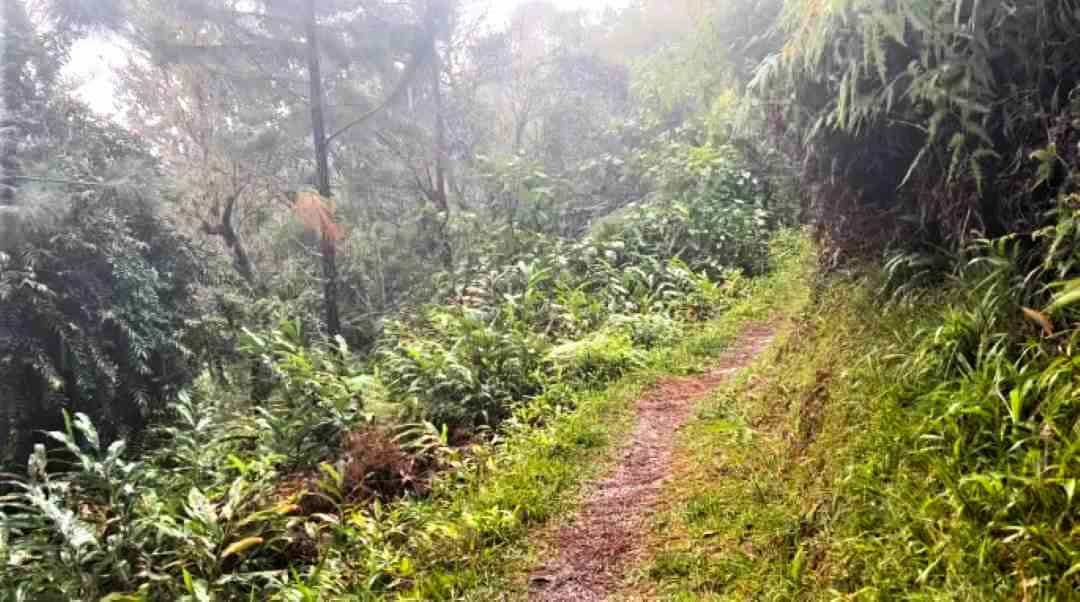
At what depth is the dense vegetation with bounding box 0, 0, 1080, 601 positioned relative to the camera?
2412 mm

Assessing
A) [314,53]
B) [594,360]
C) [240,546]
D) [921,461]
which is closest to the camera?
[921,461]

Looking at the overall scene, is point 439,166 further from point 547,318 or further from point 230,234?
point 547,318

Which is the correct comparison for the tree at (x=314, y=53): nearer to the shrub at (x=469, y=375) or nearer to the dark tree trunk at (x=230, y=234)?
the shrub at (x=469, y=375)

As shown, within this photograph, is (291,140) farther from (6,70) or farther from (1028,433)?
(1028,433)

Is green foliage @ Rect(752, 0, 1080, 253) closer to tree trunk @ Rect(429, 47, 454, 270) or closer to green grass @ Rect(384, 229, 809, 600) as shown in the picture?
green grass @ Rect(384, 229, 809, 600)

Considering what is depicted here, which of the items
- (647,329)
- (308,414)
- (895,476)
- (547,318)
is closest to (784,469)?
(895,476)

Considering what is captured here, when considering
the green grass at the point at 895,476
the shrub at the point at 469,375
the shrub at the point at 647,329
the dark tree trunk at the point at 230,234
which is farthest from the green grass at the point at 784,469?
the dark tree trunk at the point at 230,234

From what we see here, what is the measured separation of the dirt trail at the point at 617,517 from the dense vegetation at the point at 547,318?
0.58 feet

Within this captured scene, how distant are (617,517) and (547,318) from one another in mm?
4219

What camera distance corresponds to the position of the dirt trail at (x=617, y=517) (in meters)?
3.02

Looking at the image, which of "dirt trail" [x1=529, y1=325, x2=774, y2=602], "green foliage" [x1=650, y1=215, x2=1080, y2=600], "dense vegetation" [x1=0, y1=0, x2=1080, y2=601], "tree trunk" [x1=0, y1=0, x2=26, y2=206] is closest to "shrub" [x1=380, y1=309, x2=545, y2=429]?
"dense vegetation" [x1=0, y1=0, x2=1080, y2=601]

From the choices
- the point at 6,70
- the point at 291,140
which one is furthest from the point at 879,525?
the point at 291,140

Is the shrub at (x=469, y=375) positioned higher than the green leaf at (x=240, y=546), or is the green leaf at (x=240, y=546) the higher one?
the shrub at (x=469, y=375)

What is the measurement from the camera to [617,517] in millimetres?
3496
